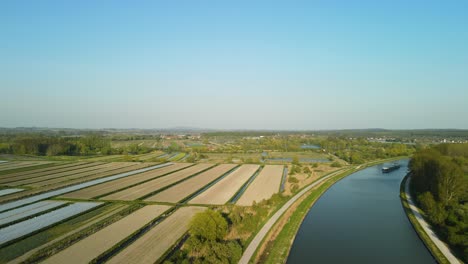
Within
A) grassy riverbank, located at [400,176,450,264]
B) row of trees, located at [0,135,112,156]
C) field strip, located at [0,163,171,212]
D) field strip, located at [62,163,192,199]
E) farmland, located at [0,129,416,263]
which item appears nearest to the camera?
farmland, located at [0,129,416,263]

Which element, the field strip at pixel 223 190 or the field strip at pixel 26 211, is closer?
the field strip at pixel 26 211

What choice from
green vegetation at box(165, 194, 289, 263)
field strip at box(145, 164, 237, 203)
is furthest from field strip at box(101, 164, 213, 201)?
green vegetation at box(165, 194, 289, 263)

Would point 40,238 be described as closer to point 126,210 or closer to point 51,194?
point 126,210

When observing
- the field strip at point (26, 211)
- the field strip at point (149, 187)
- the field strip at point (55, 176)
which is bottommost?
the field strip at point (55, 176)

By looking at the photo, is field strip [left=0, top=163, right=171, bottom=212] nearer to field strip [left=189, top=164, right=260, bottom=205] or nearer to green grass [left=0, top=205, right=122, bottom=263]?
green grass [left=0, top=205, right=122, bottom=263]

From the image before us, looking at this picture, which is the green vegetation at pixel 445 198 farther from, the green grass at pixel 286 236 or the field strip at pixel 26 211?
the field strip at pixel 26 211

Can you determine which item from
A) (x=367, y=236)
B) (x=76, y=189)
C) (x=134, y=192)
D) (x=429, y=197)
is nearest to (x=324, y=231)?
(x=367, y=236)

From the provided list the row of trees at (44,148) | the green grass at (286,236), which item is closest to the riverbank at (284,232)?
the green grass at (286,236)
